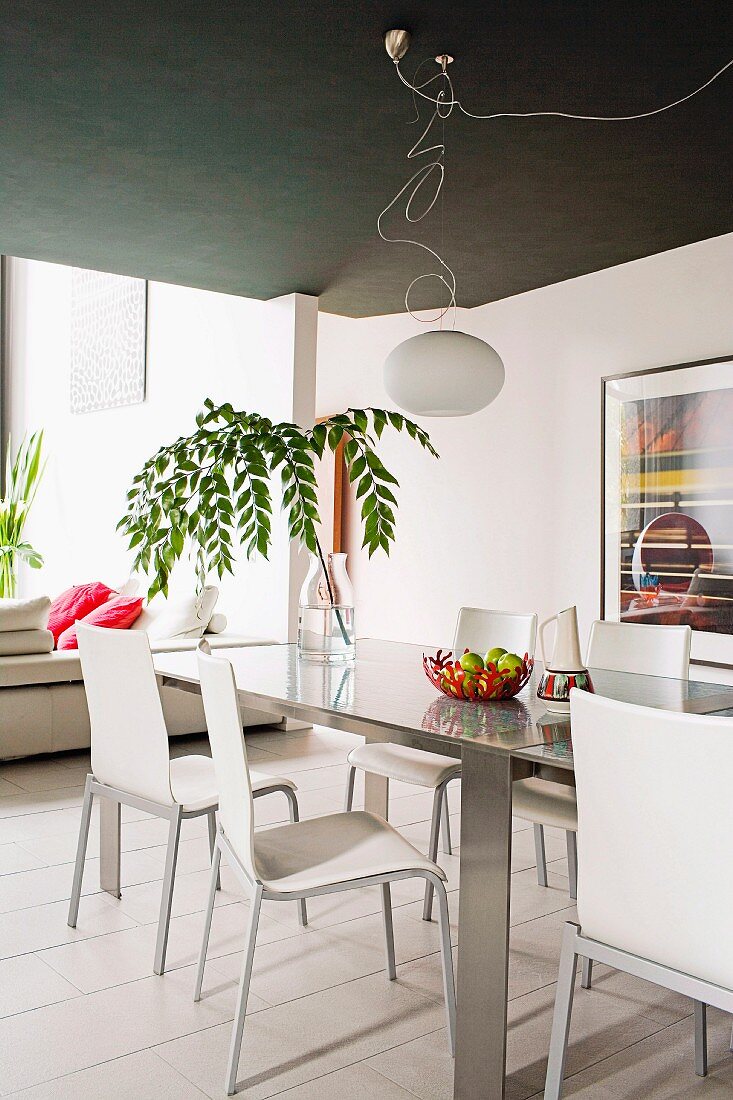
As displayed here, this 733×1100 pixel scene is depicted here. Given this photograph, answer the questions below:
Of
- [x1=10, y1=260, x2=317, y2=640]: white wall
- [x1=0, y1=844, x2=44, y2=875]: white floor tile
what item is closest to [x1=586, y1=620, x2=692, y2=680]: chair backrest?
[x1=0, y1=844, x2=44, y2=875]: white floor tile

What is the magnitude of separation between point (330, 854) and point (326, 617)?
958 mm

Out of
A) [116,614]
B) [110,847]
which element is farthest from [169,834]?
[116,614]

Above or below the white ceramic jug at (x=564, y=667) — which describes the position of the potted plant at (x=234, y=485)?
above

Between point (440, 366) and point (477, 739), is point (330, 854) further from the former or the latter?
point (440, 366)

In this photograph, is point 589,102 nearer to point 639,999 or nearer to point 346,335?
point 639,999

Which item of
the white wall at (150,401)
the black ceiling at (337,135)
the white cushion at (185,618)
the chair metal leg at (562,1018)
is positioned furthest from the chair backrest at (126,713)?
the white wall at (150,401)

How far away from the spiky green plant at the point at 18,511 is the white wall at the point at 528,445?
3748 millimetres

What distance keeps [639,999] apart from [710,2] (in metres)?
2.39

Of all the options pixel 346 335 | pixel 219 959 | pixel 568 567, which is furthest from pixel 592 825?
pixel 346 335

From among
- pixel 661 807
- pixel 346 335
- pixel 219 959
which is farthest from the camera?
pixel 346 335

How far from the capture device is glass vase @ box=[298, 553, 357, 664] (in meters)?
2.92

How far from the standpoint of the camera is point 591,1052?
2.08 meters

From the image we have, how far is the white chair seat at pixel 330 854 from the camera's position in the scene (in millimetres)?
1978

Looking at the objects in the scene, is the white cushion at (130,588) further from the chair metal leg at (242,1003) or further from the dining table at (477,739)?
the chair metal leg at (242,1003)
